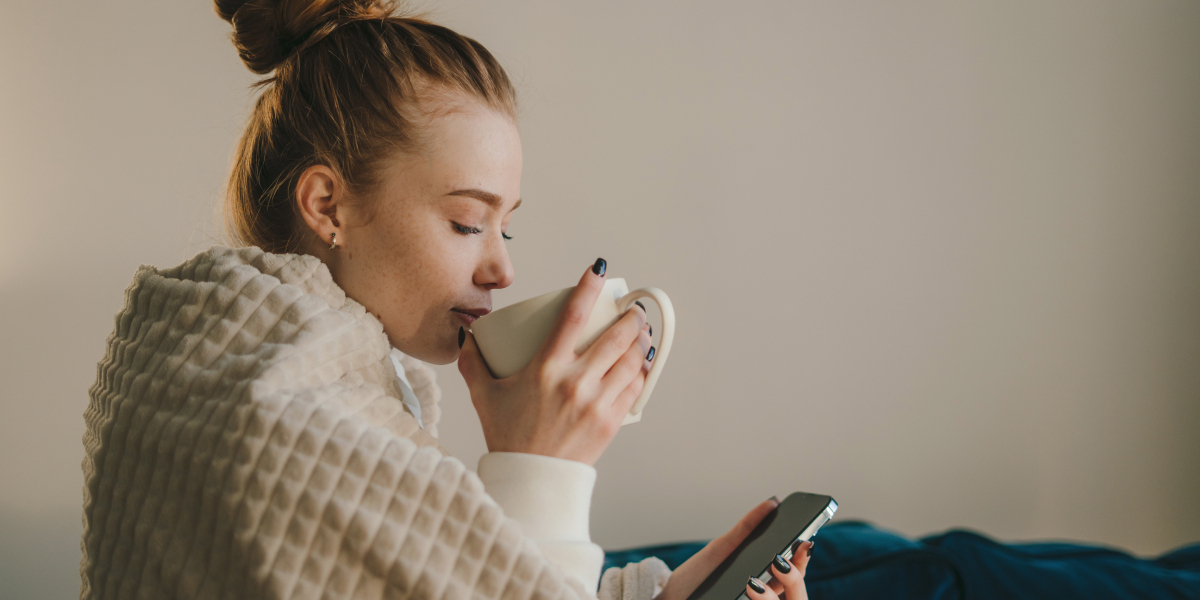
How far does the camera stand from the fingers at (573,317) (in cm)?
58

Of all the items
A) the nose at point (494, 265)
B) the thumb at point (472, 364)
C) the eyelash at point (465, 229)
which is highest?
the eyelash at point (465, 229)

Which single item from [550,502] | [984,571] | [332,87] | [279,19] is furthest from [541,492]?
[984,571]

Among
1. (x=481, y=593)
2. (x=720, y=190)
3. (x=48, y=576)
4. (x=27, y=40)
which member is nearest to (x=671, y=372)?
(x=720, y=190)

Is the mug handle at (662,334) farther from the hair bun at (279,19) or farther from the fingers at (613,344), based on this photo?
the hair bun at (279,19)

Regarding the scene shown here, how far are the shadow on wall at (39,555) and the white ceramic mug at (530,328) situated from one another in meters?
1.17

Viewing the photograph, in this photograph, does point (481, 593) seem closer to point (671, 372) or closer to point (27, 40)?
point (671, 372)

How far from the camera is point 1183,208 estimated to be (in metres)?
1.38

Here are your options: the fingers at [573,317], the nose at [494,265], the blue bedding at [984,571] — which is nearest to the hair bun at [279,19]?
the nose at [494,265]

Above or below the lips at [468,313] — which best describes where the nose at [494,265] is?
above

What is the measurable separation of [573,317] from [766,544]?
1.18 feet

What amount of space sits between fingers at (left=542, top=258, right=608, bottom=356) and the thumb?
7 cm

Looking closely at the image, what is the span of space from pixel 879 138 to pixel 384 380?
4.04 feet

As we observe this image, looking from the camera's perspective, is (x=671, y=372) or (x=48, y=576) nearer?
(x=48, y=576)

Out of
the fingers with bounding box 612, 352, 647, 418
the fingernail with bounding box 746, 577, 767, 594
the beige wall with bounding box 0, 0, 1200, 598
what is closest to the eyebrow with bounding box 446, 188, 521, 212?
the fingers with bounding box 612, 352, 647, 418
